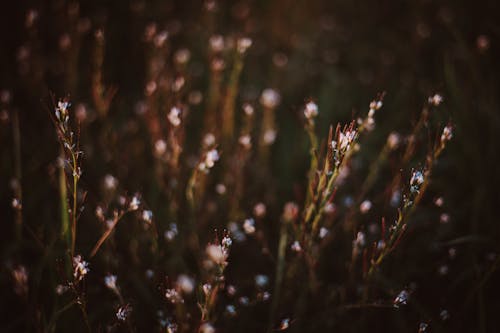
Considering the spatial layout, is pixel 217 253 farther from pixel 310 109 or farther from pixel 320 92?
pixel 320 92

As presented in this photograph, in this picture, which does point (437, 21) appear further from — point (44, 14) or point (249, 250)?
point (44, 14)

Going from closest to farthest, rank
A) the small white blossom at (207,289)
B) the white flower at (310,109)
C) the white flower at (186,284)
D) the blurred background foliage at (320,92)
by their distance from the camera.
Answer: the white flower at (186,284), the small white blossom at (207,289), the white flower at (310,109), the blurred background foliage at (320,92)

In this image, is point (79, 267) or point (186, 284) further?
point (79, 267)

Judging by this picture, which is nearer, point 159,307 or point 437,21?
point 159,307

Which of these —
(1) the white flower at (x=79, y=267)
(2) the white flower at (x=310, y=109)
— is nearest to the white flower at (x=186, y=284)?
(1) the white flower at (x=79, y=267)

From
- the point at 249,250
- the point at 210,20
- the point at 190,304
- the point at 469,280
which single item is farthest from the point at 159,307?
the point at 210,20

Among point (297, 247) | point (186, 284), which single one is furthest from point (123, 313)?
point (297, 247)

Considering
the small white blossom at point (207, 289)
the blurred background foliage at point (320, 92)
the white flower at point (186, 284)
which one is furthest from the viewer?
the blurred background foliage at point (320, 92)

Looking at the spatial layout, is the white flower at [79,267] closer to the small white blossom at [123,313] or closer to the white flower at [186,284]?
the small white blossom at [123,313]
